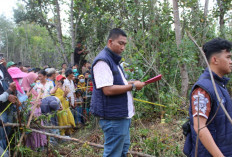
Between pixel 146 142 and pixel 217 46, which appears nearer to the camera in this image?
pixel 217 46

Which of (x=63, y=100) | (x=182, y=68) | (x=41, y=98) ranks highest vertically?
(x=182, y=68)

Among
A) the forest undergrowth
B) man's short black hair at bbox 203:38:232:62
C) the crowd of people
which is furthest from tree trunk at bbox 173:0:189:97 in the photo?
man's short black hair at bbox 203:38:232:62

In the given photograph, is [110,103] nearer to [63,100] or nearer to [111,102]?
[111,102]

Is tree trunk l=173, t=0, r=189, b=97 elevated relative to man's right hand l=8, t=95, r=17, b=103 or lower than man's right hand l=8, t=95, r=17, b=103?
elevated

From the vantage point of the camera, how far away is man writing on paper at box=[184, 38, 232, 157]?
1.64 metres

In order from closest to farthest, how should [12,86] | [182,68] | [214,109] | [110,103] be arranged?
[214,109] → [110,103] → [12,86] → [182,68]

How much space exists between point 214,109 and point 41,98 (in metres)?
3.17

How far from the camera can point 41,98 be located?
160 inches

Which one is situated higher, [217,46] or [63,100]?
[217,46]

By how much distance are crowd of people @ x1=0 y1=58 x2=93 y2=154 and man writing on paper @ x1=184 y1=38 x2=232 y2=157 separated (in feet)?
8.45

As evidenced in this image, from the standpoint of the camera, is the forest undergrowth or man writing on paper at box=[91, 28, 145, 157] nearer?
man writing on paper at box=[91, 28, 145, 157]

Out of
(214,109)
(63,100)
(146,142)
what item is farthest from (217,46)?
(63,100)

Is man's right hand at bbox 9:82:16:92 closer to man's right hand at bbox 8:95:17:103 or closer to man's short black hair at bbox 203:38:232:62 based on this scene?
man's right hand at bbox 8:95:17:103

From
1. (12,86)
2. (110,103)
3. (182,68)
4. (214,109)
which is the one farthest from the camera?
(182,68)
